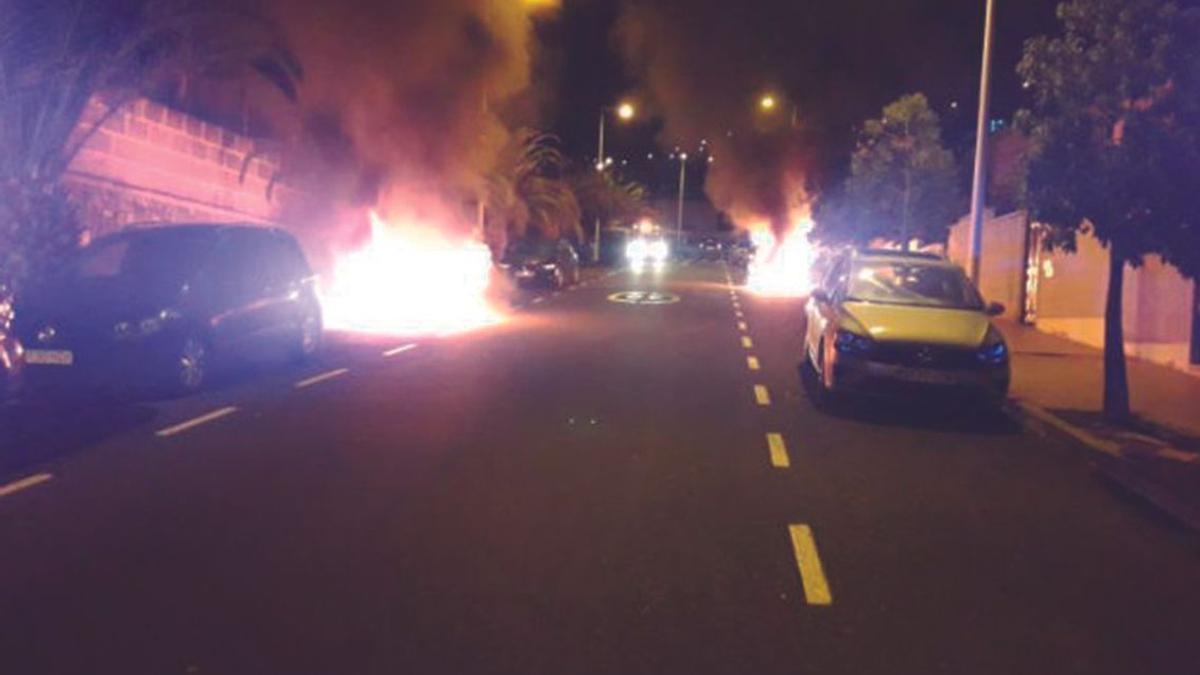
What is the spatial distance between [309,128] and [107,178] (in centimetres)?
1143

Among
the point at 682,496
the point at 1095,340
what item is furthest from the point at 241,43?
the point at 682,496

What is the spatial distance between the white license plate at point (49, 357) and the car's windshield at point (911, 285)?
8.23 meters

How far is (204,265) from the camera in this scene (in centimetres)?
1409

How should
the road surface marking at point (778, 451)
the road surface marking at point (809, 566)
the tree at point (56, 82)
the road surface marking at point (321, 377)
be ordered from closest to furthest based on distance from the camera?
the road surface marking at point (809, 566) → the road surface marking at point (778, 451) → the road surface marking at point (321, 377) → the tree at point (56, 82)

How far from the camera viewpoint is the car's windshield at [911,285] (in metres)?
13.7

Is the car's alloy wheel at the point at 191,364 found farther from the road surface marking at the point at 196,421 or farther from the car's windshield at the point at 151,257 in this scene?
the road surface marking at the point at 196,421

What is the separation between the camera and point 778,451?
1006 cm

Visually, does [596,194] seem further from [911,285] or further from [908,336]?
[908,336]

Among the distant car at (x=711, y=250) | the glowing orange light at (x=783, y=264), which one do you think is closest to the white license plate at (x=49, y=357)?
the glowing orange light at (x=783, y=264)

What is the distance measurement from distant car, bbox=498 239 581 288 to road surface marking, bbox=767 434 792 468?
27.0 metres

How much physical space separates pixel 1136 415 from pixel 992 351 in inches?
76.4

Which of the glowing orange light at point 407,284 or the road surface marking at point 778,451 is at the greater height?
the glowing orange light at point 407,284

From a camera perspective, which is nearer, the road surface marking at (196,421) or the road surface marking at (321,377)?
the road surface marking at (196,421)

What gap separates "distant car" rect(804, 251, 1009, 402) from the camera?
12.1 meters
